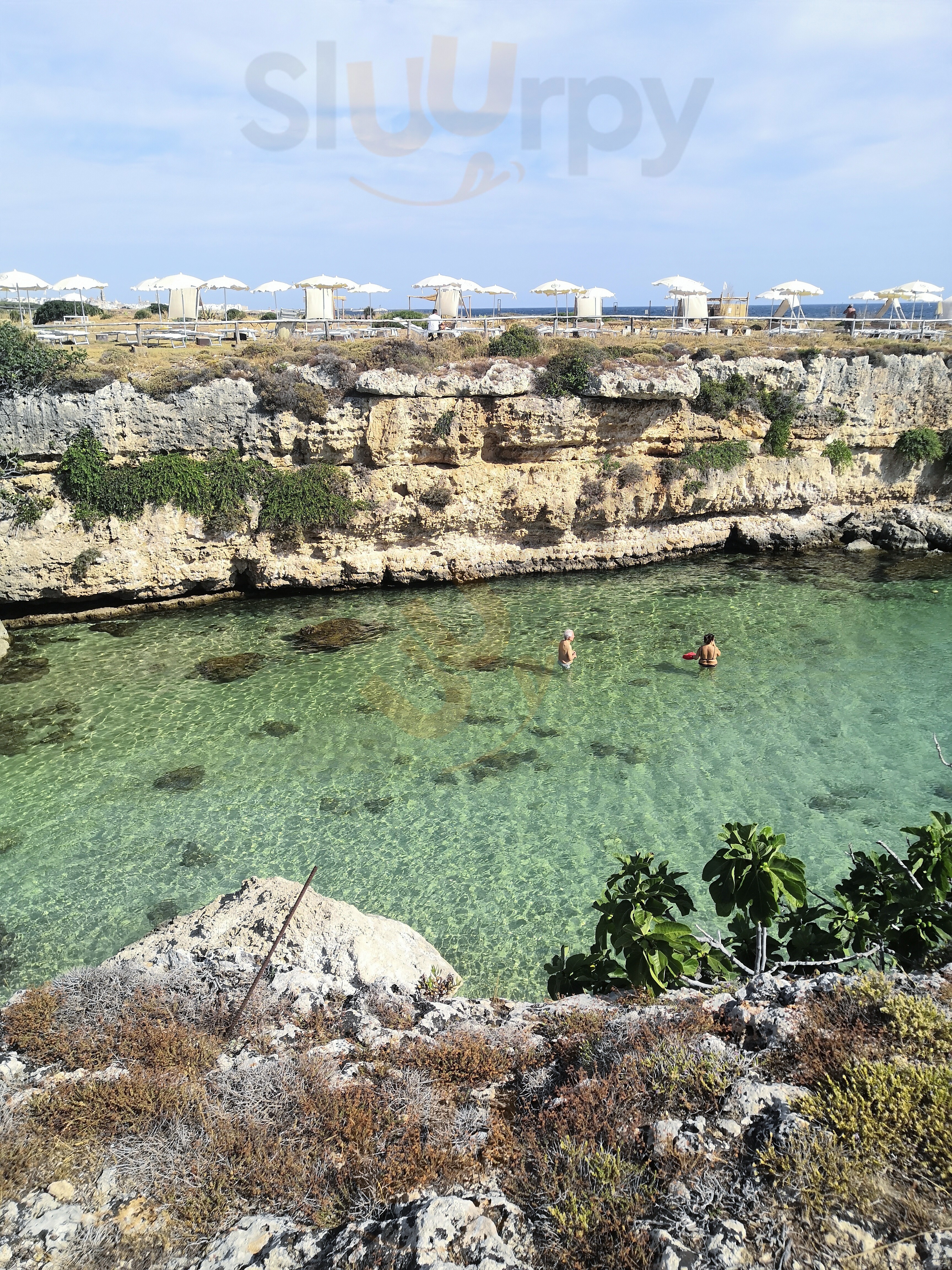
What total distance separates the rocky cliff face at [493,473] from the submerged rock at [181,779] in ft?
30.7

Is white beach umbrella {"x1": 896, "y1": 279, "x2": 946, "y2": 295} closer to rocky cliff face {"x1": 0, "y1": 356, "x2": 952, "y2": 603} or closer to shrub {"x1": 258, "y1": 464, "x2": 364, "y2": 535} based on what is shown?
rocky cliff face {"x1": 0, "y1": 356, "x2": 952, "y2": 603}

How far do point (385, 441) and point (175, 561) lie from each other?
6.63 metres

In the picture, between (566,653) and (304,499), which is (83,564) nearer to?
(304,499)

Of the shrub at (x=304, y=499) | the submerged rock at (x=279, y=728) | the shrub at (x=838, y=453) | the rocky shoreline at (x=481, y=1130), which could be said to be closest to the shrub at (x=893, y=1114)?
the rocky shoreline at (x=481, y=1130)

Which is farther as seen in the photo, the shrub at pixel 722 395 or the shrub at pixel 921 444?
the shrub at pixel 921 444

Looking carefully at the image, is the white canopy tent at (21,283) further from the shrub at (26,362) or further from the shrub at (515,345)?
the shrub at (515,345)

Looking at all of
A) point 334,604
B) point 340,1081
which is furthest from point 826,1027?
point 334,604

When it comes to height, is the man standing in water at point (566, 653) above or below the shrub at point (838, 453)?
below

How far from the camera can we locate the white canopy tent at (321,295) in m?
30.1

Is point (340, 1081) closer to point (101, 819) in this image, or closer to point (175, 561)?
point (101, 819)

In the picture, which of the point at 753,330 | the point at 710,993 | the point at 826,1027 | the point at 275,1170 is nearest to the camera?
the point at 275,1170

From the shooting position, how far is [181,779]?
41.7 ft

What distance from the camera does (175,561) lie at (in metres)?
21.0

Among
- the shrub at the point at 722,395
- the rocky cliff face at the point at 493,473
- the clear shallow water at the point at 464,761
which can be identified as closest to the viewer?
the clear shallow water at the point at 464,761
